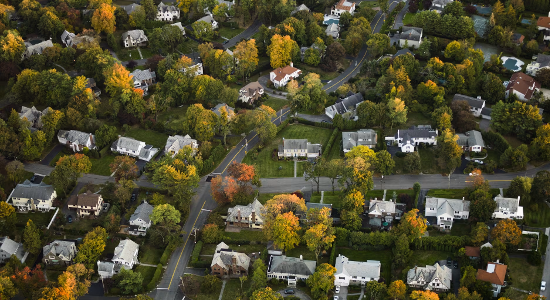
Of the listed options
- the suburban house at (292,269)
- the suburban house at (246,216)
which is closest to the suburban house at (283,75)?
the suburban house at (246,216)

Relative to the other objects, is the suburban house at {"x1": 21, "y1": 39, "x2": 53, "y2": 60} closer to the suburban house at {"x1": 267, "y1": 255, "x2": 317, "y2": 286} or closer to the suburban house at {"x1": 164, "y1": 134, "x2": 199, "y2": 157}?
the suburban house at {"x1": 164, "y1": 134, "x2": 199, "y2": 157}

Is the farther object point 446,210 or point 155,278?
point 446,210

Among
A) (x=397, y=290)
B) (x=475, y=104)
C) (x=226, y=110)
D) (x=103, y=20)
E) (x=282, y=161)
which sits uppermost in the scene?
(x=103, y=20)

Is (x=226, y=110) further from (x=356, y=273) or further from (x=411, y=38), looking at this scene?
(x=411, y=38)

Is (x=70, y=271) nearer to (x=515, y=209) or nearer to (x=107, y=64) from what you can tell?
(x=107, y=64)

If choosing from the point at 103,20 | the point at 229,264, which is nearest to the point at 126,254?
the point at 229,264

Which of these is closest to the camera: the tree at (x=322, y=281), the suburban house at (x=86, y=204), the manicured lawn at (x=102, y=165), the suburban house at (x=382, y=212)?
the tree at (x=322, y=281)

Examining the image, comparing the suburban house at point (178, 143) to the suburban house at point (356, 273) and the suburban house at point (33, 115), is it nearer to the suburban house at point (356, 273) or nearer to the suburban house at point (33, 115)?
the suburban house at point (33, 115)
